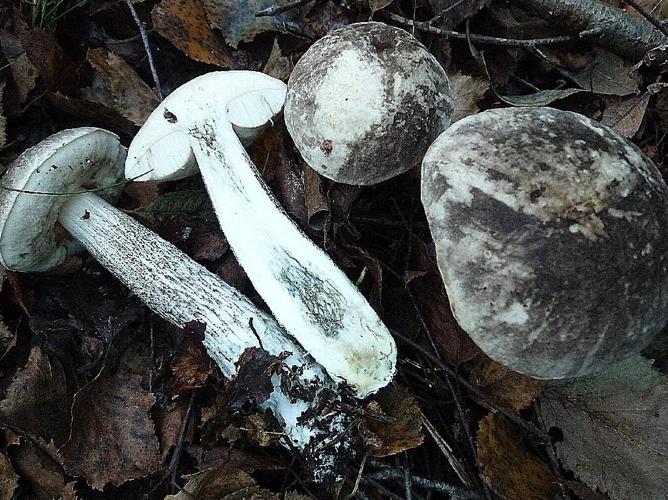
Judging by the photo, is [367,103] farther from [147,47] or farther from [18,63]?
[18,63]

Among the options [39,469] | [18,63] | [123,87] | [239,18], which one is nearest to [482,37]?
[239,18]

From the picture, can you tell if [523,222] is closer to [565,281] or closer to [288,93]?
[565,281]

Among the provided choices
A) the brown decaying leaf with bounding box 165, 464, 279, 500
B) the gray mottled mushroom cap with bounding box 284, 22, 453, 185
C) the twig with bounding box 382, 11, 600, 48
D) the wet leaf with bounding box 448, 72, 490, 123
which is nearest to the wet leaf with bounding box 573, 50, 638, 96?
the twig with bounding box 382, 11, 600, 48

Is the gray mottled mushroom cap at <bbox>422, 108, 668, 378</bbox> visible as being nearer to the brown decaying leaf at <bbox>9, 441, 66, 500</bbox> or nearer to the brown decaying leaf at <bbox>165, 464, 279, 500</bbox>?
the brown decaying leaf at <bbox>165, 464, 279, 500</bbox>

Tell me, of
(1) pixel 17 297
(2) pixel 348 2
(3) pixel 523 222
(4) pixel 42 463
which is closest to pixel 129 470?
(4) pixel 42 463

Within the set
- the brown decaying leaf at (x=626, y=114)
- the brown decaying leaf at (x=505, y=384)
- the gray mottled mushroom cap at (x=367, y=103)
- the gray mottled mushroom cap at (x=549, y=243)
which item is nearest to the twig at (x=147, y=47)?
the gray mottled mushroom cap at (x=367, y=103)
